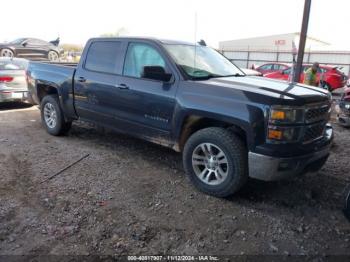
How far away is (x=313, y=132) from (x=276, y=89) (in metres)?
0.64

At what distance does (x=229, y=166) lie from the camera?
3971 mm

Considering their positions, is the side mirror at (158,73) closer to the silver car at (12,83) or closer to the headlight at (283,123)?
the headlight at (283,123)

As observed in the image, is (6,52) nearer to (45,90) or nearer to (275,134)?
(45,90)

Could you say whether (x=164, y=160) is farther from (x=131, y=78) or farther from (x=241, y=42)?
(x=241, y=42)

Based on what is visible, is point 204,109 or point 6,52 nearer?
point 204,109

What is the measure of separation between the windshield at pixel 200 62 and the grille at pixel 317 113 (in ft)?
4.49

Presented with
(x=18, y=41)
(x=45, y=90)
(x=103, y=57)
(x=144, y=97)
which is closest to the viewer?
(x=144, y=97)

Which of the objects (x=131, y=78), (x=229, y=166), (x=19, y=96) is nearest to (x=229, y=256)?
(x=229, y=166)

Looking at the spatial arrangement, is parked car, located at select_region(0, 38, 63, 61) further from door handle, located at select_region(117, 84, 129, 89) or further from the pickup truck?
door handle, located at select_region(117, 84, 129, 89)

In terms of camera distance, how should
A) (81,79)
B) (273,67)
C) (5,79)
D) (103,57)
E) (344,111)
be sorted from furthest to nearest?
(273,67) < (5,79) < (344,111) < (81,79) < (103,57)

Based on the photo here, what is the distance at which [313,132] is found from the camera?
3996mm

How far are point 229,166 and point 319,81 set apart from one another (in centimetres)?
1362

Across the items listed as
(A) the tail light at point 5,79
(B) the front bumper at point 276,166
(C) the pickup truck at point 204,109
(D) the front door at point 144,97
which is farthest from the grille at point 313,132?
(A) the tail light at point 5,79

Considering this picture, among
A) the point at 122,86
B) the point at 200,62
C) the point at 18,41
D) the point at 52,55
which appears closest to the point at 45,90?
the point at 122,86
